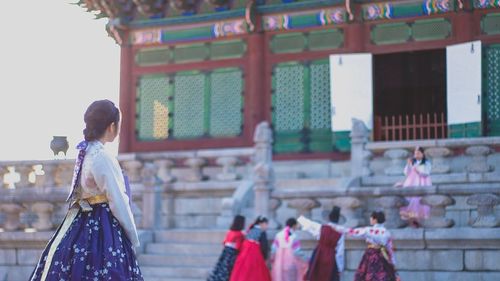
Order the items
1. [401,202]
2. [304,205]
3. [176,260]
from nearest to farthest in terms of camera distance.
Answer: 1. [401,202]
2. [304,205]
3. [176,260]

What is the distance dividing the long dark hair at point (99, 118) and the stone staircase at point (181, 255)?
8378 millimetres

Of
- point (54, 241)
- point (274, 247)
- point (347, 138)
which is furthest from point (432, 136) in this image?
point (54, 241)

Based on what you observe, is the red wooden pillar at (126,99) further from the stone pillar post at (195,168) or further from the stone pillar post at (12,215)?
the stone pillar post at (12,215)

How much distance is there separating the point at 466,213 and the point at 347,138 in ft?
18.1

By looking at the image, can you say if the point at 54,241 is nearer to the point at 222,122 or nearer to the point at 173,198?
the point at 173,198

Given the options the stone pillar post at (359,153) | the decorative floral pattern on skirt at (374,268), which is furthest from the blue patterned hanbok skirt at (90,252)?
the stone pillar post at (359,153)

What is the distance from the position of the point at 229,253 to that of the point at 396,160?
13.0 ft

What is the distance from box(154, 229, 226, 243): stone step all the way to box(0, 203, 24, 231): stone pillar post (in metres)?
2.32

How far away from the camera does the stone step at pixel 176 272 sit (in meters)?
14.4

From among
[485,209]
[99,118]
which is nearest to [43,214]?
[485,209]

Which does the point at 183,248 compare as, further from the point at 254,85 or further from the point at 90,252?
the point at 90,252

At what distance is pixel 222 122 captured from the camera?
2048cm

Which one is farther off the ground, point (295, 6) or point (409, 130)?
point (295, 6)

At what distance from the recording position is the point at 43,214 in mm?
15805
